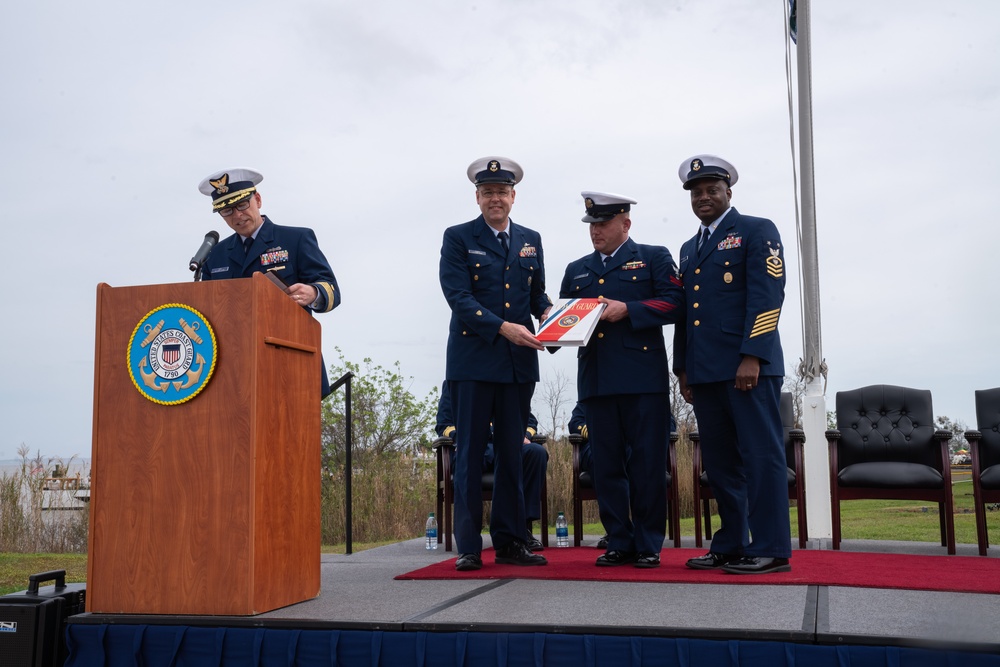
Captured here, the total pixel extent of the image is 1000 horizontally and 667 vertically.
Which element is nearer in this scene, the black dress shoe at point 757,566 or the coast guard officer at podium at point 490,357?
the black dress shoe at point 757,566

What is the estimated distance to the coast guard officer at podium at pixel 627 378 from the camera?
3.84 meters

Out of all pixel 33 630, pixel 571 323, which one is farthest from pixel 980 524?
pixel 33 630

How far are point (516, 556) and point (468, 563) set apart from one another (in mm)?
306

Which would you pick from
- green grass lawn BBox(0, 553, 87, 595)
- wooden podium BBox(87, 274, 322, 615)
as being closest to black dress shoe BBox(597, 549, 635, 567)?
wooden podium BBox(87, 274, 322, 615)

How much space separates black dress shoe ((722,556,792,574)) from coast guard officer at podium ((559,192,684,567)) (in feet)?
1.33

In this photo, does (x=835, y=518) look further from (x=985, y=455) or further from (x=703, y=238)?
(x=703, y=238)

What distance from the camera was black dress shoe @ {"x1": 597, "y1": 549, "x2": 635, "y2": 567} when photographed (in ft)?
12.7

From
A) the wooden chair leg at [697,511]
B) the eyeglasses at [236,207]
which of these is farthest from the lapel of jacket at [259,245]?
the wooden chair leg at [697,511]

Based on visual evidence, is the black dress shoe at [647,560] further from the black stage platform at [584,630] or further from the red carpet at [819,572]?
the black stage platform at [584,630]

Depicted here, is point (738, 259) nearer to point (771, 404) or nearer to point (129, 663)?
point (771, 404)

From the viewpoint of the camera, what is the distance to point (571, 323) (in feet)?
12.1

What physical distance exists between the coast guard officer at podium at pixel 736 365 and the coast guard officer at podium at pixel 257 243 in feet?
4.87

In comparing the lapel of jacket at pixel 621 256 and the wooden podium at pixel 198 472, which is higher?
the lapel of jacket at pixel 621 256

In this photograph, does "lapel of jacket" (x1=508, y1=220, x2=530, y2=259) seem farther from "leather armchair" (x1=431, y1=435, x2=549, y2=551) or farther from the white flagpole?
the white flagpole
